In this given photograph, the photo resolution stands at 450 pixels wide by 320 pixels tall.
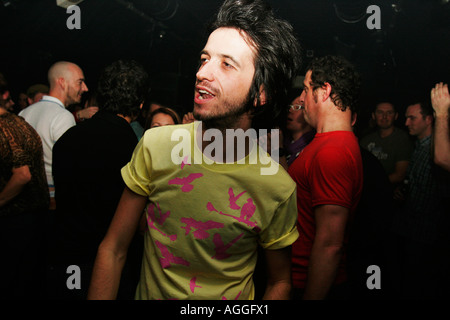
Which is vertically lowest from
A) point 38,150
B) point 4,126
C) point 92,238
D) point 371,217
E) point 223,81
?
point 92,238

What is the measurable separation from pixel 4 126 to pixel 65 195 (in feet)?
2.56

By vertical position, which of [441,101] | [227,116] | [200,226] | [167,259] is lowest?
[167,259]

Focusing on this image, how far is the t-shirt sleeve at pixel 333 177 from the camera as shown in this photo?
4.54ft

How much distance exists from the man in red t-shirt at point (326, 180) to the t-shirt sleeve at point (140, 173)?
29.0 inches

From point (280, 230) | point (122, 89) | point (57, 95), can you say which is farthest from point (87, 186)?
point (57, 95)

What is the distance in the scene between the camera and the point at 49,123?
9.19ft

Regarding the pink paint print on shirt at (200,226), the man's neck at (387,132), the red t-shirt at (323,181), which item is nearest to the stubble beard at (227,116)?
the pink paint print on shirt at (200,226)

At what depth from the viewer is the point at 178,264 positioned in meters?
1.05

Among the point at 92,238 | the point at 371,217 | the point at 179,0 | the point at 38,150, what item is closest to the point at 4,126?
the point at 38,150

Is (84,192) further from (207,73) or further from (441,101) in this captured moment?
(441,101)

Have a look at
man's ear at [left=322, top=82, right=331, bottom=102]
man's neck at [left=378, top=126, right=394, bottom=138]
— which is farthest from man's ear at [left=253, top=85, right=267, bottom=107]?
man's neck at [left=378, top=126, right=394, bottom=138]

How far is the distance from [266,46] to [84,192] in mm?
1189

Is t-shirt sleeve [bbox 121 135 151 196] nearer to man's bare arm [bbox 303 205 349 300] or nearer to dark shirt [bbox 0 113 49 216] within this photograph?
man's bare arm [bbox 303 205 349 300]
